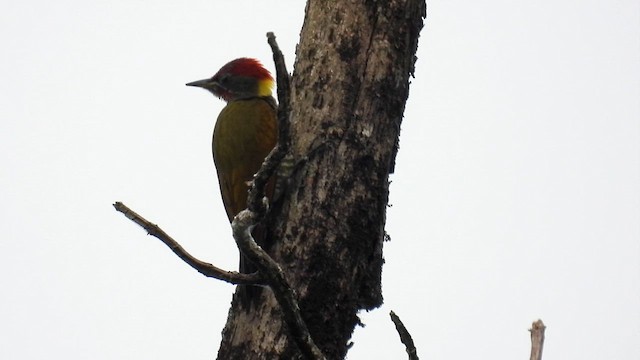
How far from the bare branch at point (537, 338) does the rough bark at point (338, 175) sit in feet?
2.91

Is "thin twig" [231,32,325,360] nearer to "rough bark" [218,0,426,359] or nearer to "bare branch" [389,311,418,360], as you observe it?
"bare branch" [389,311,418,360]

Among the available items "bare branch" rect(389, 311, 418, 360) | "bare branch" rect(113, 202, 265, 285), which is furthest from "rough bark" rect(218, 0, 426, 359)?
"bare branch" rect(389, 311, 418, 360)

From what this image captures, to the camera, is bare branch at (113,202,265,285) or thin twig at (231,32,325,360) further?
bare branch at (113,202,265,285)

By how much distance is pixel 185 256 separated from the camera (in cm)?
305

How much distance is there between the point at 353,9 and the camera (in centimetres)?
386

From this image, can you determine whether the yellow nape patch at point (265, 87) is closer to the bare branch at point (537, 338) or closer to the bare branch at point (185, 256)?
the bare branch at point (185, 256)

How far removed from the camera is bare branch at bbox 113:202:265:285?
3045mm

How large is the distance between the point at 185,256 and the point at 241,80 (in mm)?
2686

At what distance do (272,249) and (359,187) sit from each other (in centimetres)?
43

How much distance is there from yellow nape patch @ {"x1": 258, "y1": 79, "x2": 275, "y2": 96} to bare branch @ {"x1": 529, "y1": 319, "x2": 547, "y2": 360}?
302 centimetres

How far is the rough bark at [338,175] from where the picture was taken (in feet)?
11.4

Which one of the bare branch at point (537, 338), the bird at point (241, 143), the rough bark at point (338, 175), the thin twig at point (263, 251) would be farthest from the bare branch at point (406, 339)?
the bird at point (241, 143)

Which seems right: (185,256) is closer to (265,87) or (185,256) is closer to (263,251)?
(263,251)

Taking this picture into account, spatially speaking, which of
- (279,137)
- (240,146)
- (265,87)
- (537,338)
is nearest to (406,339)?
(537,338)
